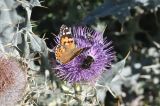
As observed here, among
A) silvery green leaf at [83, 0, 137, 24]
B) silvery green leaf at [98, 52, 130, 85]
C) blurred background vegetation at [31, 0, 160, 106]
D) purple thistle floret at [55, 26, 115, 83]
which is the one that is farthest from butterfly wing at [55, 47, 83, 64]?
blurred background vegetation at [31, 0, 160, 106]

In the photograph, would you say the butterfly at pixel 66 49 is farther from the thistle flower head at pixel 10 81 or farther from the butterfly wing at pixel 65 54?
the thistle flower head at pixel 10 81

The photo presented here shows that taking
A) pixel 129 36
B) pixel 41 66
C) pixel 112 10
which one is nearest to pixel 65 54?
pixel 41 66

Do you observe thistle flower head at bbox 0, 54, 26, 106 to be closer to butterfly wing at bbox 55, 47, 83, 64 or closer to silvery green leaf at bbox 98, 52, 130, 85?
butterfly wing at bbox 55, 47, 83, 64

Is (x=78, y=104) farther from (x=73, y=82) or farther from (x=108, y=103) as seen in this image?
(x=108, y=103)

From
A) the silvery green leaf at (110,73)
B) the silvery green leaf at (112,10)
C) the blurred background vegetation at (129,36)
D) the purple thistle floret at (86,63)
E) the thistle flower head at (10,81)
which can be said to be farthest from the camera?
the blurred background vegetation at (129,36)

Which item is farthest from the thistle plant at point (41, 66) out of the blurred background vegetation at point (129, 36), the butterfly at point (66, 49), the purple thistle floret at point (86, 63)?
the blurred background vegetation at point (129, 36)

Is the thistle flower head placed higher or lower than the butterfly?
lower
